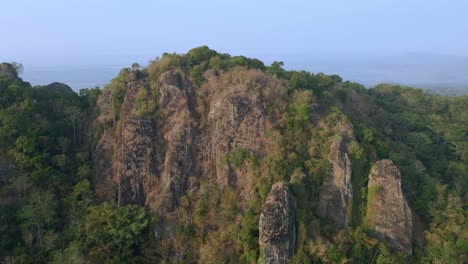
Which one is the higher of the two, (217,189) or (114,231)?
(217,189)

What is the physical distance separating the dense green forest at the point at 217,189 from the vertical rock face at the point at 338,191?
43cm

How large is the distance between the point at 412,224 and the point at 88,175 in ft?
62.6

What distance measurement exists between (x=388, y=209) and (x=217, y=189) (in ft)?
30.3

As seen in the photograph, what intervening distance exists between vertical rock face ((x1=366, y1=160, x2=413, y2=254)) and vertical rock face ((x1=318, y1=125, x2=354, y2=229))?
1168mm

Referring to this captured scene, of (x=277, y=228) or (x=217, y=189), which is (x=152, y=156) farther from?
(x=277, y=228)

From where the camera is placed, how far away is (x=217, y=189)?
24.4 m

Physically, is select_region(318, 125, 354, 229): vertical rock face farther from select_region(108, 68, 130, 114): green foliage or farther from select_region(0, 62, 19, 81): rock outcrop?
select_region(0, 62, 19, 81): rock outcrop

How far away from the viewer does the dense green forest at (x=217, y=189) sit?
2164 cm

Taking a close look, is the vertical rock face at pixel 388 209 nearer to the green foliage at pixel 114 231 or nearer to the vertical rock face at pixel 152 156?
the vertical rock face at pixel 152 156

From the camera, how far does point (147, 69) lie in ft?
95.7

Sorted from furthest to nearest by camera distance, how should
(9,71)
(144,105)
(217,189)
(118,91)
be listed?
(9,71), (118,91), (144,105), (217,189)

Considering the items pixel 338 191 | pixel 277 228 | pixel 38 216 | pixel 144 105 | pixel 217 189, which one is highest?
pixel 144 105

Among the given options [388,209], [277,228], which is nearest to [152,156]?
[277,228]

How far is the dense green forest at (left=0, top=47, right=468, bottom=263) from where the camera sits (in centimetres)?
2164
